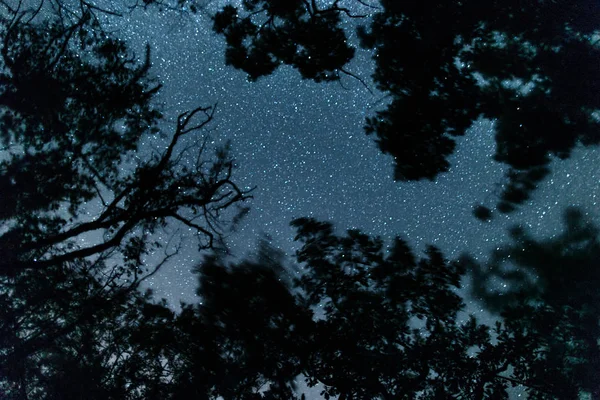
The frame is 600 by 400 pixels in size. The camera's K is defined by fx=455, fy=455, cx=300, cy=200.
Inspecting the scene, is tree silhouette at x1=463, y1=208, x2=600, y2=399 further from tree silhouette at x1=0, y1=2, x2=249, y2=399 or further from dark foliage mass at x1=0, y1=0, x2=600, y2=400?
tree silhouette at x1=0, y1=2, x2=249, y2=399

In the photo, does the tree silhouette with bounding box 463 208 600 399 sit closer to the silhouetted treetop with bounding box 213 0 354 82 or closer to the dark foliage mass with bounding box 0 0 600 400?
the dark foliage mass with bounding box 0 0 600 400

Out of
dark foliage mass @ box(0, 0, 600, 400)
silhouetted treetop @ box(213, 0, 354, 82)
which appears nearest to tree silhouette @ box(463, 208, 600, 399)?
dark foliage mass @ box(0, 0, 600, 400)

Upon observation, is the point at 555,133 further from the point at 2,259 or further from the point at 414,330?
the point at 2,259

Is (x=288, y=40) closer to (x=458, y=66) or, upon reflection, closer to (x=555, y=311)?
(x=458, y=66)

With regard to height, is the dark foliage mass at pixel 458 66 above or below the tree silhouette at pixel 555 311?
above

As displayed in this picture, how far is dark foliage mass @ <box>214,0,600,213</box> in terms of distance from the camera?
119 inches

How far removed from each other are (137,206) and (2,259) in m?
0.90

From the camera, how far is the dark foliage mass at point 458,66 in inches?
119

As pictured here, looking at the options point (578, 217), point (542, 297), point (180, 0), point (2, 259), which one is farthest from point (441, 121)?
point (2, 259)

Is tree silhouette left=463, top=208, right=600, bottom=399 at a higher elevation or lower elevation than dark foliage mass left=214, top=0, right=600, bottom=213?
lower

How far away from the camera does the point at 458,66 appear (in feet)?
10.3

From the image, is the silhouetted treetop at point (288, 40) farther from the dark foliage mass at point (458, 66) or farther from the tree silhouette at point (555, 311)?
the tree silhouette at point (555, 311)

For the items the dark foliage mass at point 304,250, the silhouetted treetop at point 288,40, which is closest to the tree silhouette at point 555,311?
the dark foliage mass at point 304,250

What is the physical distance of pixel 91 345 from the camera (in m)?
2.88
